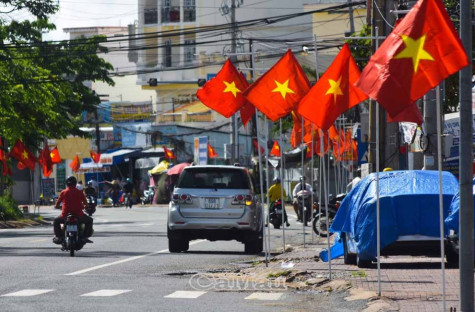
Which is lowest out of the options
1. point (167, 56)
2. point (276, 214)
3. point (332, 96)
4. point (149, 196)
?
point (149, 196)

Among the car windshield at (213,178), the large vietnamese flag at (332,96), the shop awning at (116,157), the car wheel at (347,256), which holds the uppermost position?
the large vietnamese flag at (332,96)

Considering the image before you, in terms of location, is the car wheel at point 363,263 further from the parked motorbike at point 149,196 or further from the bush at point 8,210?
the parked motorbike at point 149,196

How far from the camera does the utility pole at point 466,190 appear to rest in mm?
11422

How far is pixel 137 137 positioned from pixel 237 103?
207ft

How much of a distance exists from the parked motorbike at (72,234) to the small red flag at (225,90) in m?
3.63

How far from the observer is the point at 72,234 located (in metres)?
25.4

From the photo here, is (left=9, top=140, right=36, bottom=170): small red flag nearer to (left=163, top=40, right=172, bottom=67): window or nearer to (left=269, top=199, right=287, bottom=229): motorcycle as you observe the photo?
(left=269, top=199, right=287, bottom=229): motorcycle

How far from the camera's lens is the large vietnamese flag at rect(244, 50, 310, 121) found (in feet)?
73.2

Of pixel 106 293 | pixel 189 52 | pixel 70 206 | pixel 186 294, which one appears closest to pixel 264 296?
pixel 186 294

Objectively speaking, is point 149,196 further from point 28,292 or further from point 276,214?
point 28,292

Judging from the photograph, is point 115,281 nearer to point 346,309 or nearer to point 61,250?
point 346,309

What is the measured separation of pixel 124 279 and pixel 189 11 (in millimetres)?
83151

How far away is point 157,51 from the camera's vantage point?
102 m

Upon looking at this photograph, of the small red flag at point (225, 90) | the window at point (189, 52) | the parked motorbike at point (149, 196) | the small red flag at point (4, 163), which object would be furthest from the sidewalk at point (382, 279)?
the window at point (189, 52)
